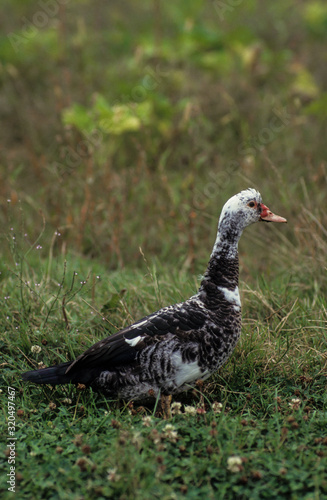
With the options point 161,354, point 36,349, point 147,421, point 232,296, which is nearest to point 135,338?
point 161,354

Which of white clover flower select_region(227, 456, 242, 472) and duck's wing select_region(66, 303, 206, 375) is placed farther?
duck's wing select_region(66, 303, 206, 375)

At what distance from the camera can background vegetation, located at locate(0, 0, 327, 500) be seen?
9.23 feet

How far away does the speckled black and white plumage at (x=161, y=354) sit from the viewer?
10.7 feet

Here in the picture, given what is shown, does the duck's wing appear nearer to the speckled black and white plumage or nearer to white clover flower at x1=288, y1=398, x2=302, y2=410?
the speckled black and white plumage

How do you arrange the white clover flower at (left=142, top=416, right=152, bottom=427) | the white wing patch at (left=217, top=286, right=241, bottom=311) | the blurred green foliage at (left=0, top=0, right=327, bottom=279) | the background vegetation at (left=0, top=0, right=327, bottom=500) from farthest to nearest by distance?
the blurred green foliage at (left=0, top=0, right=327, bottom=279) < the white wing patch at (left=217, top=286, right=241, bottom=311) < the white clover flower at (left=142, top=416, right=152, bottom=427) < the background vegetation at (left=0, top=0, right=327, bottom=500)

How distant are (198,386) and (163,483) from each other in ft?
3.13

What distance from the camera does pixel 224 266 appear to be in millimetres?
3508

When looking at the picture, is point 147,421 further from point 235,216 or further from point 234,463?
point 235,216

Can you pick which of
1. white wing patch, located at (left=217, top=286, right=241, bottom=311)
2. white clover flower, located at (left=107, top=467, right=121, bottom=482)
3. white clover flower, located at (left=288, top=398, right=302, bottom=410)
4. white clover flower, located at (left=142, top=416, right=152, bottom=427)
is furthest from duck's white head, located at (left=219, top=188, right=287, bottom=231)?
white clover flower, located at (left=107, top=467, right=121, bottom=482)

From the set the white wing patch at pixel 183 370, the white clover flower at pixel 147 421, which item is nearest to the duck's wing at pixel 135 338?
the white wing patch at pixel 183 370

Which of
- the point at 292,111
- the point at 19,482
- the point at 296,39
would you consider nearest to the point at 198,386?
the point at 19,482

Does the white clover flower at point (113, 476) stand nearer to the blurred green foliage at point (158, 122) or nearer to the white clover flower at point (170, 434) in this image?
the white clover flower at point (170, 434)

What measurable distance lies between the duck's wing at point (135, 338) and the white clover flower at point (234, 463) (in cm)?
82

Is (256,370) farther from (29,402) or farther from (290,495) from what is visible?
(29,402)
